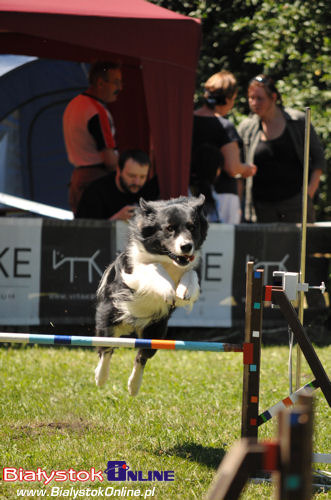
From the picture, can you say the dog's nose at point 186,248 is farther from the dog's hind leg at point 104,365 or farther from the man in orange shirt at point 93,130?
the man in orange shirt at point 93,130

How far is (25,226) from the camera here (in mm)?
6809

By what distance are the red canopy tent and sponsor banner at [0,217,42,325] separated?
1.29 metres

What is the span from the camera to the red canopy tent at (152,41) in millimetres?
6719

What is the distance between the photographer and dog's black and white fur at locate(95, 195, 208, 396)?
369cm

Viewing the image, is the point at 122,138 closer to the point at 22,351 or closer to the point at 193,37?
the point at 193,37

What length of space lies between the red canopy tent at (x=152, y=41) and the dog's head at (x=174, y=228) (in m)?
3.04

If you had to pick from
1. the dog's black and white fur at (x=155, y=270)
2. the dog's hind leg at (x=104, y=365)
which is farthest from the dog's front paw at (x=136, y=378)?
the dog's black and white fur at (x=155, y=270)

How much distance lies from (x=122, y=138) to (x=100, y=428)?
18.1ft

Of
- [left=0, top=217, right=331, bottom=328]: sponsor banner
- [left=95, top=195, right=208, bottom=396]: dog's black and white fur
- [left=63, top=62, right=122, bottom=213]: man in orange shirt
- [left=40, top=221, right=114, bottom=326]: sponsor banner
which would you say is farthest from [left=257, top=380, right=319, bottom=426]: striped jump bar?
[left=63, top=62, right=122, bottom=213]: man in orange shirt

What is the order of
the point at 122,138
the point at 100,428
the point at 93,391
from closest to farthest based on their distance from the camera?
1. the point at 100,428
2. the point at 93,391
3. the point at 122,138

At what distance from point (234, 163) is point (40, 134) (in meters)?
4.66

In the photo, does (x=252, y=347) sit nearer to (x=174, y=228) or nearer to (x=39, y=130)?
(x=174, y=228)

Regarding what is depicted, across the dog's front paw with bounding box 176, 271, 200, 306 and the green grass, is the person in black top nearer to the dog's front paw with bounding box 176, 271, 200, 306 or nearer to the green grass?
the green grass

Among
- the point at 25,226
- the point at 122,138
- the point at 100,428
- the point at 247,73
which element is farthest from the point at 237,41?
the point at 100,428
